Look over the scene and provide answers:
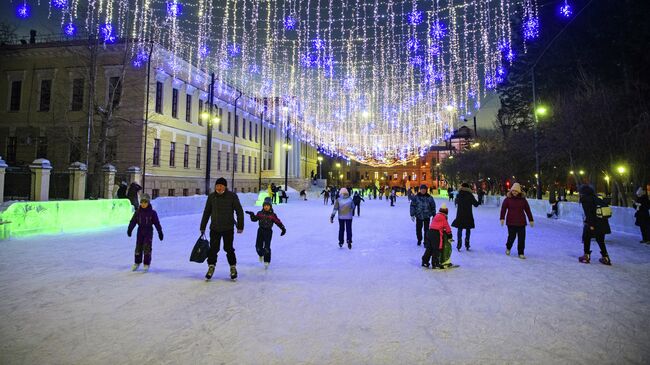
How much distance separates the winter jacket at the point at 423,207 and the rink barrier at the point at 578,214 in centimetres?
862

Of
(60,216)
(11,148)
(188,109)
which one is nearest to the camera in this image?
(60,216)

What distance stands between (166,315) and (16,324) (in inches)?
64.0

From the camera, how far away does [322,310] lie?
16.8ft

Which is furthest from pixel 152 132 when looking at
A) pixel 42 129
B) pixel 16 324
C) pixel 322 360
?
pixel 322 360

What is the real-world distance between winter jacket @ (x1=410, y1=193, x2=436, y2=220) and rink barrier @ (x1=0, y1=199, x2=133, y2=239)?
11.2 meters

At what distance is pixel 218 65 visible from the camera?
2108 centimetres

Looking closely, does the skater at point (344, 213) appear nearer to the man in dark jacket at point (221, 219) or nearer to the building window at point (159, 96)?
the man in dark jacket at point (221, 219)

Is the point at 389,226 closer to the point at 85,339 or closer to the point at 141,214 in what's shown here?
the point at 141,214

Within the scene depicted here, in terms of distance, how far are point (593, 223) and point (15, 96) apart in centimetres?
3719

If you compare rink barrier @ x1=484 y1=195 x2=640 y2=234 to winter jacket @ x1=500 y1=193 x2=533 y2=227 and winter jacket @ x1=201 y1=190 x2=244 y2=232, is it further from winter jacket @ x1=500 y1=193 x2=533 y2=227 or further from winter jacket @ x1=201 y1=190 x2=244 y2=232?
winter jacket @ x1=201 y1=190 x2=244 y2=232

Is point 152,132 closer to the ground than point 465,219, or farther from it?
farther from it

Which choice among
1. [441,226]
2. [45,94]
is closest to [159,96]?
[45,94]

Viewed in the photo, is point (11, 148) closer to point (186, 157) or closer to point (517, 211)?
point (186, 157)

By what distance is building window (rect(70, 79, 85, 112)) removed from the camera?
2869cm
